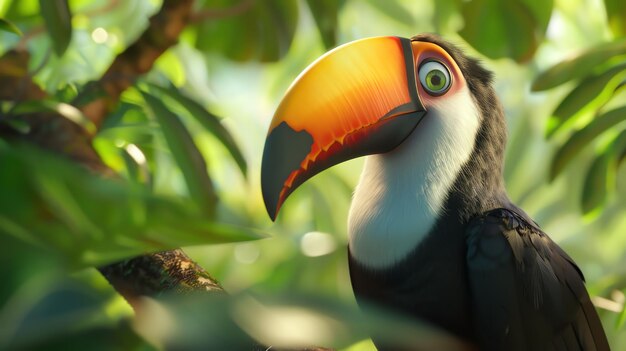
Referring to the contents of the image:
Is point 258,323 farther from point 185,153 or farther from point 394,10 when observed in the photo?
point 394,10

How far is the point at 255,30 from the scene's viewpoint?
6.08ft

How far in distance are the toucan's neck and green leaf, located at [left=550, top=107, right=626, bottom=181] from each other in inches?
16.9

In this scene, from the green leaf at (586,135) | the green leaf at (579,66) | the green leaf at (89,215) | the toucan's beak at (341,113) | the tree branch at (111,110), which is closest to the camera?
the green leaf at (89,215)

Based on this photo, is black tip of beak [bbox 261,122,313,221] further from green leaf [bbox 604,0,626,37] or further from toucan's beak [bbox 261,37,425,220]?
green leaf [bbox 604,0,626,37]

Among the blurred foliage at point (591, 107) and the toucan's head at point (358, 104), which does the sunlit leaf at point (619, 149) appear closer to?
the blurred foliage at point (591, 107)

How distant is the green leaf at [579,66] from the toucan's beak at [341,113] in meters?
0.63

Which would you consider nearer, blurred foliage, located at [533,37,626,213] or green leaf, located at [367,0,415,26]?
blurred foliage, located at [533,37,626,213]

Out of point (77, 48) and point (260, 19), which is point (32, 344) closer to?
point (260, 19)

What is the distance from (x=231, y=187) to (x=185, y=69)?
498mm

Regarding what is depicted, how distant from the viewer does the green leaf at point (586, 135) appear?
5.09 ft

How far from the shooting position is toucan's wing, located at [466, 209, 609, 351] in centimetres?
107

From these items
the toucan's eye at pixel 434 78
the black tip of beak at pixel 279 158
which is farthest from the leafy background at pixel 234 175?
the toucan's eye at pixel 434 78

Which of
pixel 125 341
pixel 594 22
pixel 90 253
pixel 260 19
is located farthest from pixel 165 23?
pixel 594 22

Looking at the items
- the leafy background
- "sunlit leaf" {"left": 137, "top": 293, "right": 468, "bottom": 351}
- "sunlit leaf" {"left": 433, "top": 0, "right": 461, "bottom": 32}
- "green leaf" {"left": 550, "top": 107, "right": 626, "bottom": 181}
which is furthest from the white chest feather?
"sunlit leaf" {"left": 433, "top": 0, "right": 461, "bottom": 32}
